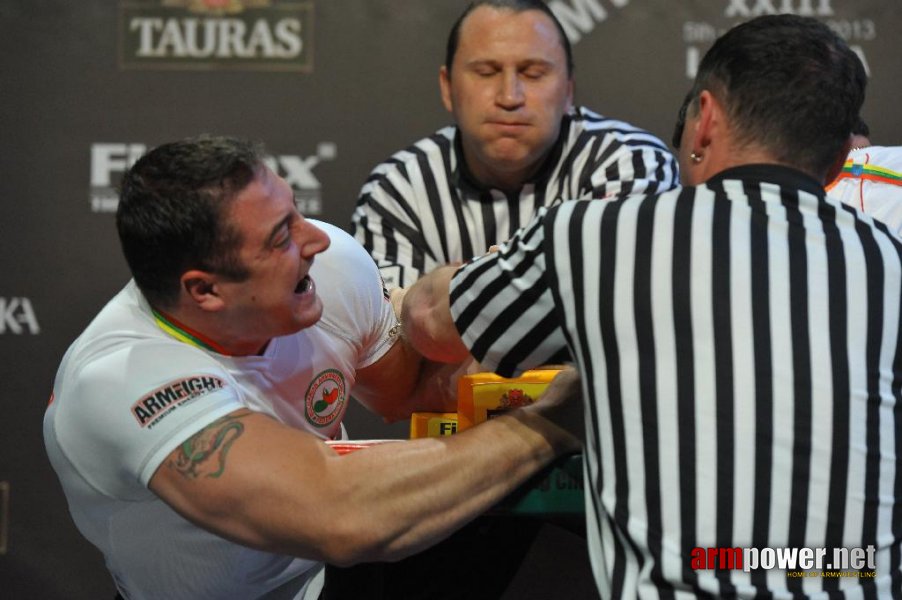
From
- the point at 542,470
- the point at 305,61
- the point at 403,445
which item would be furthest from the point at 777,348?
the point at 305,61

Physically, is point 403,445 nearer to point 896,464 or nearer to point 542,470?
point 542,470

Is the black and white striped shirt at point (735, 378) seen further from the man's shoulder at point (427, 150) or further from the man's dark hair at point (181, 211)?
the man's shoulder at point (427, 150)

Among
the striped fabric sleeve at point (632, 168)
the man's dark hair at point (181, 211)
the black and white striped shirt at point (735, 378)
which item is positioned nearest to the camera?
the black and white striped shirt at point (735, 378)

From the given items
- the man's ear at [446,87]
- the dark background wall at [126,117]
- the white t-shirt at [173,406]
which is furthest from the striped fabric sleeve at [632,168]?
the white t-shirt at [173,406]

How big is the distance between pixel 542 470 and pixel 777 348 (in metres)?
0.38

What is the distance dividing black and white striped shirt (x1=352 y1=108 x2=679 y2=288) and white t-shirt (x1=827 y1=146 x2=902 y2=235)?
0.57 metres

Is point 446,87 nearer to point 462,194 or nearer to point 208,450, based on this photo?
point 462,194

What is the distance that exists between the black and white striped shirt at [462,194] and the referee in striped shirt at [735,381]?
143cm

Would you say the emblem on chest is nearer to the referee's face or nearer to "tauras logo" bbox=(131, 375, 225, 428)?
"tauras logo" bbox=(131, 375, 225, 428)

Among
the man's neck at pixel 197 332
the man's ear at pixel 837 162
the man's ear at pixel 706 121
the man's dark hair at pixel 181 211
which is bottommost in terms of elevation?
the man's neck at pixel 197 332

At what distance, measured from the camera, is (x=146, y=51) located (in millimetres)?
3434

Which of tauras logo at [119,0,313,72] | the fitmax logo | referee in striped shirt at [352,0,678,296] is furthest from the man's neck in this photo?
tauras logo at [119,0,313,72]

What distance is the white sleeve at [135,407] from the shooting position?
1552mm

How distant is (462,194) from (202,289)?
52.4 inches
